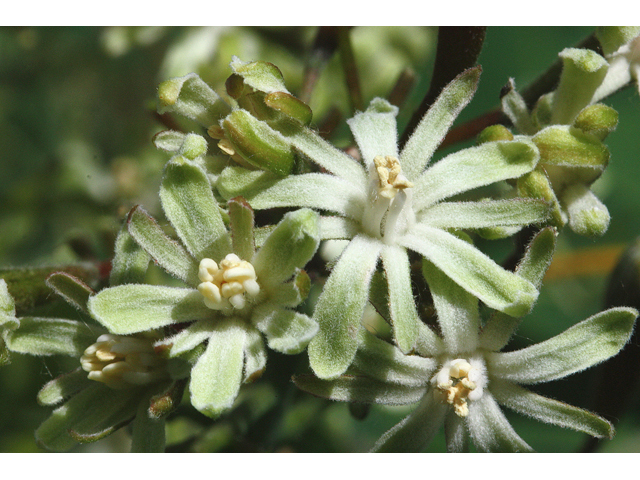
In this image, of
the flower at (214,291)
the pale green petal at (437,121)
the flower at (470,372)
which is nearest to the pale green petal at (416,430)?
the flower at (470,372)

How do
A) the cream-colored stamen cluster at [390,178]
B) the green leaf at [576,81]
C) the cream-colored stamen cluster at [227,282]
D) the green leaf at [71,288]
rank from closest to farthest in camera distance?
the cream-colored stamen cluster at [227,282] < the cream-colored stamen cluster at [390,178] < the green leaf at [71,288] < the green leaf at [576,81]

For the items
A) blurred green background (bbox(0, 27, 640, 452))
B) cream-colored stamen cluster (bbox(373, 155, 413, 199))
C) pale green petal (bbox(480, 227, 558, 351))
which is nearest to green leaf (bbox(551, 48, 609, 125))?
blurred green background (bbox(0, 27, 640, 452))

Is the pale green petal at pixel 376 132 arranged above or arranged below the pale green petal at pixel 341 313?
above

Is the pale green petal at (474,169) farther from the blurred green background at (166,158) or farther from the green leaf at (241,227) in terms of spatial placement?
the blurred green background at (166,158)

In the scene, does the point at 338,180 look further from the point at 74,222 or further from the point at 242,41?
the point at 74,222

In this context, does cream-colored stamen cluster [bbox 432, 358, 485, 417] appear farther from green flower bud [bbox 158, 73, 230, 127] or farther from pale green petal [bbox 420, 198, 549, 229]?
green flower bud [bbox 158, 73, 230, 127]
